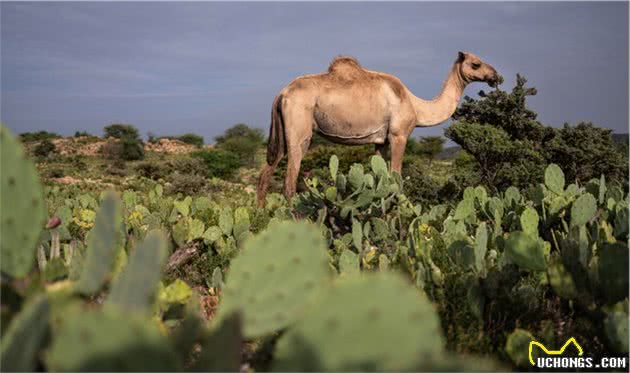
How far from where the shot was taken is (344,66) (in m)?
7.39

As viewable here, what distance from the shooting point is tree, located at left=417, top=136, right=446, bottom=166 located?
4491 cm

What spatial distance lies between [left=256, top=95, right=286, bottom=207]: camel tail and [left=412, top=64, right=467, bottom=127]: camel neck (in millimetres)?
1881

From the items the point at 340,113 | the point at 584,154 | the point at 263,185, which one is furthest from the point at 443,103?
the point at 263,185

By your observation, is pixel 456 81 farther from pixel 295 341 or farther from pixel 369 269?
pixel 295 341

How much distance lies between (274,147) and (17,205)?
6281mm

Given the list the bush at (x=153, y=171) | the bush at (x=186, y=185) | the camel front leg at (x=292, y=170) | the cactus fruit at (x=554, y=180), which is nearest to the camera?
the cactus fruit at (x=554, y=180)

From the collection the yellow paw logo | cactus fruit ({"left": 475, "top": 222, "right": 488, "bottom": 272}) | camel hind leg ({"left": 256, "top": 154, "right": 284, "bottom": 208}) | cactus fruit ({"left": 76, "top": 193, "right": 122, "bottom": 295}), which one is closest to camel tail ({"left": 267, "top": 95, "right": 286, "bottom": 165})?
camel hind leg ({"left": 256, "top": 154, "right": 284, "bottom": 208})

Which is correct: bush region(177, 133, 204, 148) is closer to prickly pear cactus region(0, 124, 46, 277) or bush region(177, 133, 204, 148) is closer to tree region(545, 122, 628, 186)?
tree region(545, 122, 628, 186)

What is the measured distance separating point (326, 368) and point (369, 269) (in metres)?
2.28

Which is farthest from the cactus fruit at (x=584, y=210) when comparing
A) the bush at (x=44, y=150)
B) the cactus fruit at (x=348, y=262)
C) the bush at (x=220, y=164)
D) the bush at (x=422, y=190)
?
the bush at (x=44, y=150)

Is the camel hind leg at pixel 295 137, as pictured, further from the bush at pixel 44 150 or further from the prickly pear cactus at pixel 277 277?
the bush at pixel 44 150

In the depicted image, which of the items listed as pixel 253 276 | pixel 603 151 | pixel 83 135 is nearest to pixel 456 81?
pixel 603 151

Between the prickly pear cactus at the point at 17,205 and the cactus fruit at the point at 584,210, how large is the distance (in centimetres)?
264

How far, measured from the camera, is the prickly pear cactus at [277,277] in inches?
52.9
